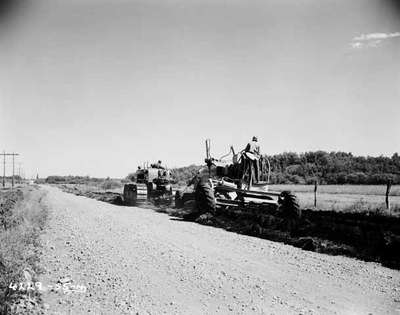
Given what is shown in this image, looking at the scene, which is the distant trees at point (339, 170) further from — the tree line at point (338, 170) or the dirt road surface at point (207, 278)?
the dirt road surface at point (207, 278)

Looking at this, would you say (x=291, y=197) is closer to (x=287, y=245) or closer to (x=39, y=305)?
(x=287, y=245)

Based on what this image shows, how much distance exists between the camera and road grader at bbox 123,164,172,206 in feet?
74.7

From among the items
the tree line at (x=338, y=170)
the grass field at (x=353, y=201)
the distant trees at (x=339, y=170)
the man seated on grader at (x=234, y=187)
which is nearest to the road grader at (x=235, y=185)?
the man seated on grader at (x=234, y=187)

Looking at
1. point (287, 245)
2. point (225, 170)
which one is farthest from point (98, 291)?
point (225, 170)

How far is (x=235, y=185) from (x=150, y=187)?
8750mm

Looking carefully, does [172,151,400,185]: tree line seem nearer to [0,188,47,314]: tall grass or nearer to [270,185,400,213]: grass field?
[270,185,400,213]: grass field

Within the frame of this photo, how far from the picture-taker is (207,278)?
6.59m

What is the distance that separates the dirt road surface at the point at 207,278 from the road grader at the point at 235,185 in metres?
3.72

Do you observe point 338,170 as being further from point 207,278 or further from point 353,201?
point 207,278

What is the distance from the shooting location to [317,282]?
255 inches

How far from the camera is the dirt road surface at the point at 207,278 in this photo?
5.32 m

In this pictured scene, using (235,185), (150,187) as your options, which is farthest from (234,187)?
(150,187)

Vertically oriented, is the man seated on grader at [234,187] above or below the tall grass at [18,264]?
above

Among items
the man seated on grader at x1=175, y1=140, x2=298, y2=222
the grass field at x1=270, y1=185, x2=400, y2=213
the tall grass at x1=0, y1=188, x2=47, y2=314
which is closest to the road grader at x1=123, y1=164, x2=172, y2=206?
the man seated on grader at x1=175, y1=140, x2=298, y2=222
